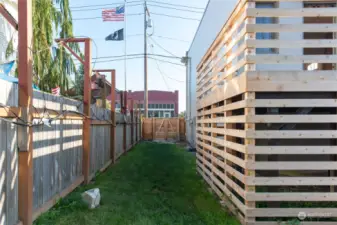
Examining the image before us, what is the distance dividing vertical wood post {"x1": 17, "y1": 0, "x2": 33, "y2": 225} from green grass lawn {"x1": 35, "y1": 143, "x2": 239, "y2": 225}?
408 mm

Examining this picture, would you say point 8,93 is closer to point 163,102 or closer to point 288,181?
point 288,181

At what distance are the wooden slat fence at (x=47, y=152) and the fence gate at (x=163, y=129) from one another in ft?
38.2

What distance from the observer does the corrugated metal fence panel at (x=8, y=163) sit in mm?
2375

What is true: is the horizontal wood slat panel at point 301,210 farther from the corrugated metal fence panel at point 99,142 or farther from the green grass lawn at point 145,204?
the corrugated metal fence panel at point 99,142

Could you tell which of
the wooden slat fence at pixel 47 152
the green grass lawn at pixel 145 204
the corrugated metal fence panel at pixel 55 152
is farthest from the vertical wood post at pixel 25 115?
the green grass lawn at pixel 145 204

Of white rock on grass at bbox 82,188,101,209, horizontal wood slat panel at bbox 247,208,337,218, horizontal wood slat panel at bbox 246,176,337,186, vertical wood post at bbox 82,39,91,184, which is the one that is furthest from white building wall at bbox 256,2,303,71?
white rock on grass at bbox 82,188,101,209

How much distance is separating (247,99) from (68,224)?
99.7 inches

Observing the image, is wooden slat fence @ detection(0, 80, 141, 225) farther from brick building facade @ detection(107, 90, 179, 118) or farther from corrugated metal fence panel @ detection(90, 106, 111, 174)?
brick building facade @ detection(107, 90, 179, 118)

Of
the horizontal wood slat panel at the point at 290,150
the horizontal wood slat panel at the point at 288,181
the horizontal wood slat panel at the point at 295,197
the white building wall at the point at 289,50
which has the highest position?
the white building wall at the point at 289,50

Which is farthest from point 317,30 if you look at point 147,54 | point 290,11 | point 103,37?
Result: point 147,54

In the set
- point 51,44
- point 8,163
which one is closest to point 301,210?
A: point 8,163

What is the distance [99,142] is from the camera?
6.36 meters

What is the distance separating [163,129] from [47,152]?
47.2ft

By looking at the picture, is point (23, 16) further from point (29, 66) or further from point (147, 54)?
point (147, 54)
